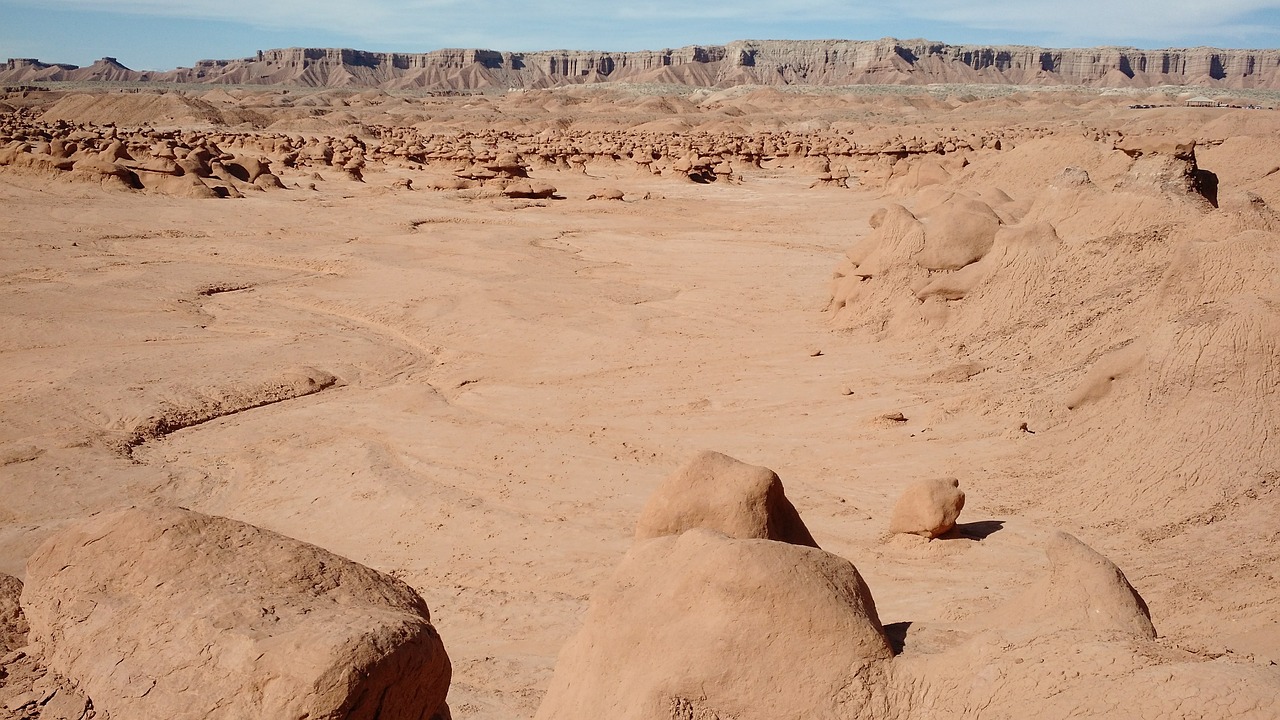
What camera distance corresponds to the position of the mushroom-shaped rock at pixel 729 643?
328 cm

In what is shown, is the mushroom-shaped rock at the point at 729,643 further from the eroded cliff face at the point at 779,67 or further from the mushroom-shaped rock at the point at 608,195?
the eroded cliff face at the point at 779,67

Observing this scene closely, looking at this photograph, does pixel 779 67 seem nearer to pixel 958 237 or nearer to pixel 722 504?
pixel 958 237

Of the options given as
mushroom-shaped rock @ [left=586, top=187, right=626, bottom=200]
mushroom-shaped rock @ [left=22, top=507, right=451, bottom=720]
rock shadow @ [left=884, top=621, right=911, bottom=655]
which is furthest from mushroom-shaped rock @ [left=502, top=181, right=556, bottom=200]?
rock shadow @ [left=884, top=621, right=911, bottom=655]

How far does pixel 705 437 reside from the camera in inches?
337

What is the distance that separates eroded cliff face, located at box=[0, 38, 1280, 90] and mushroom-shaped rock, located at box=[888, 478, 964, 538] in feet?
358

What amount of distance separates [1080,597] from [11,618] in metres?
3.94

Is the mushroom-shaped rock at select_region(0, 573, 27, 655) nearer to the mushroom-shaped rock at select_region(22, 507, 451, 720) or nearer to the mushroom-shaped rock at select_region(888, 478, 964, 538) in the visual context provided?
the mushroom-shaped rock at select_region(22, 507, 451, 720)

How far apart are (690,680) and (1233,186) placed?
14780 mm

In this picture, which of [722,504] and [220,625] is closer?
[220,625]

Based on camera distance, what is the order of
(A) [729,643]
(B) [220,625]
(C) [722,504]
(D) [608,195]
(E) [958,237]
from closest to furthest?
(B) [220,625], (A) [729,643], (C) [722,504], (E) [958,237], (D) [608,195]

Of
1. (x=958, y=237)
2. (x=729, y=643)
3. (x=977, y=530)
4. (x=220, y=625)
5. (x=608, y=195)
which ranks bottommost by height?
(x=977, y=530)

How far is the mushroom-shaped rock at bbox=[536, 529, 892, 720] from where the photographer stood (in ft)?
10.8

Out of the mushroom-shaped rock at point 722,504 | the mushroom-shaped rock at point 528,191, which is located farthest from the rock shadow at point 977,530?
the mushroom-shaped rock at point 528,191

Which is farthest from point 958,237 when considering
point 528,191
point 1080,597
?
point 528,191
